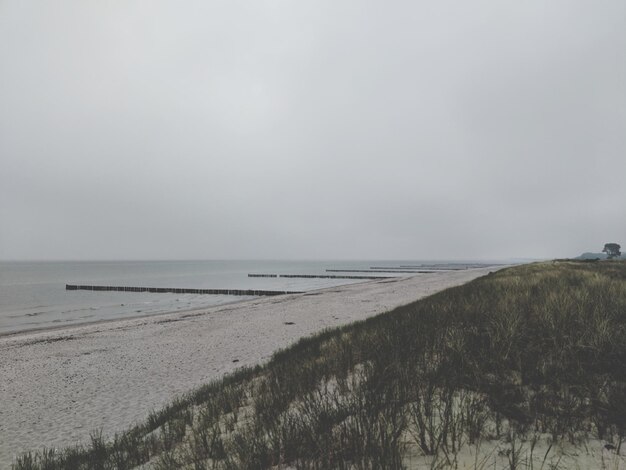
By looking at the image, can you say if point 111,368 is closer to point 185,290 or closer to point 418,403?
point 418,403

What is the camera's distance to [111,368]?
11.4 m

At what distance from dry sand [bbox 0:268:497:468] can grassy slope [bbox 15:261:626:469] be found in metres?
2.24

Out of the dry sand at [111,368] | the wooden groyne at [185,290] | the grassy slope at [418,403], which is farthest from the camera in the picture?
the wooden groyne at [185,290]

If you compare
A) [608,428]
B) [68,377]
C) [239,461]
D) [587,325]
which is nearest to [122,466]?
[239,461]

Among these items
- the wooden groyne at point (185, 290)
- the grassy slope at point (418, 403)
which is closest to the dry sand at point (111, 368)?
the grassy slope at point (418, 403)

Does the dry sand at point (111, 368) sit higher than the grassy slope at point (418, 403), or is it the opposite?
the grassy slope at point (418, 403)

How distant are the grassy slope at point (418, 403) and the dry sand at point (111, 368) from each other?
2.24m

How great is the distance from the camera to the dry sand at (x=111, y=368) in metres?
7.11

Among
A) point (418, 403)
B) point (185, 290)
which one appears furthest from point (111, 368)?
point (185, 290)

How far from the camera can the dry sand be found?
7113 millimetres

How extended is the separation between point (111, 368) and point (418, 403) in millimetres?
12399

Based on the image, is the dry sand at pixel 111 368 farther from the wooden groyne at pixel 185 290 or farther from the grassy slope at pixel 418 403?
the wooden groyne at pixel 185 290

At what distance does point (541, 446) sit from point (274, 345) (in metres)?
11.8

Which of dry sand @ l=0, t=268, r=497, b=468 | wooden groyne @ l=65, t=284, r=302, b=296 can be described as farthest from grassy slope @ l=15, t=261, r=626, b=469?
wooden groyne @ l=65, t=284, r=302, b=296
